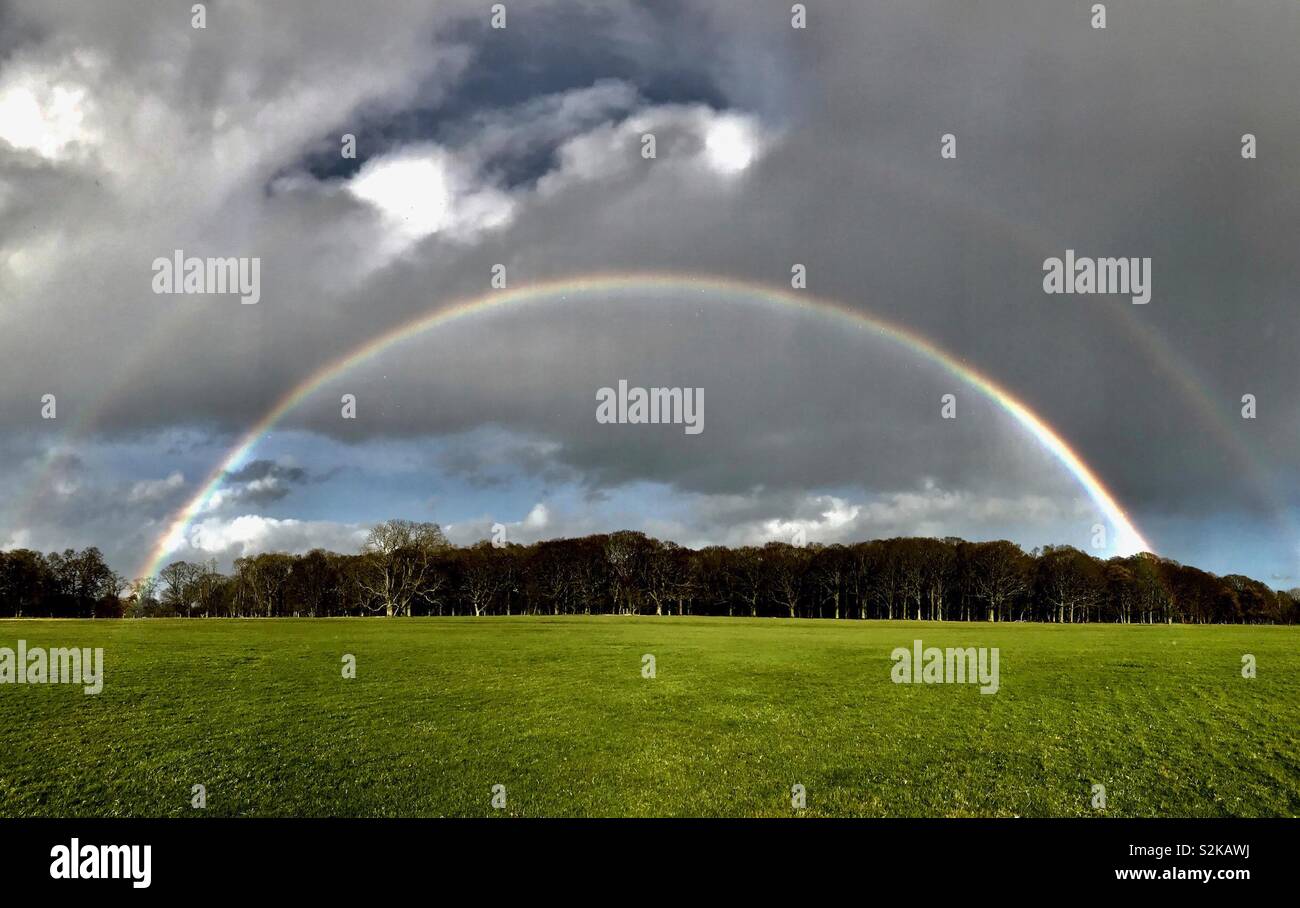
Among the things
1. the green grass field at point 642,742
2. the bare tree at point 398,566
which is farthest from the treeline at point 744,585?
the green grass field at point 642,742

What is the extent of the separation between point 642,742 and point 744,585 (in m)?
170

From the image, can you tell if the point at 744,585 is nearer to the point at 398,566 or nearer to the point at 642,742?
the point at 398,566

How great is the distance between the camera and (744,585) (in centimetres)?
18875

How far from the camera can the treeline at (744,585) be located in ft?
587

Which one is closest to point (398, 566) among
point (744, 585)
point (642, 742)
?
point (744, 585)

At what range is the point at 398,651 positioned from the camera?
50.3m

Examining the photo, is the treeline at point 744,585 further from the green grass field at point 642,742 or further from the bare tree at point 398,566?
the green grass field at point 642,742

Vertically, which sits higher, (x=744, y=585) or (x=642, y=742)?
(x=642, y=742)

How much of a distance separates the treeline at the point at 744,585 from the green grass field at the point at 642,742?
143 metres

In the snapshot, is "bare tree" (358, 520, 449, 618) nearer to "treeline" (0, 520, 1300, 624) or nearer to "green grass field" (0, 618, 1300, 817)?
"treeline" (0, 520, 1300, 624)
